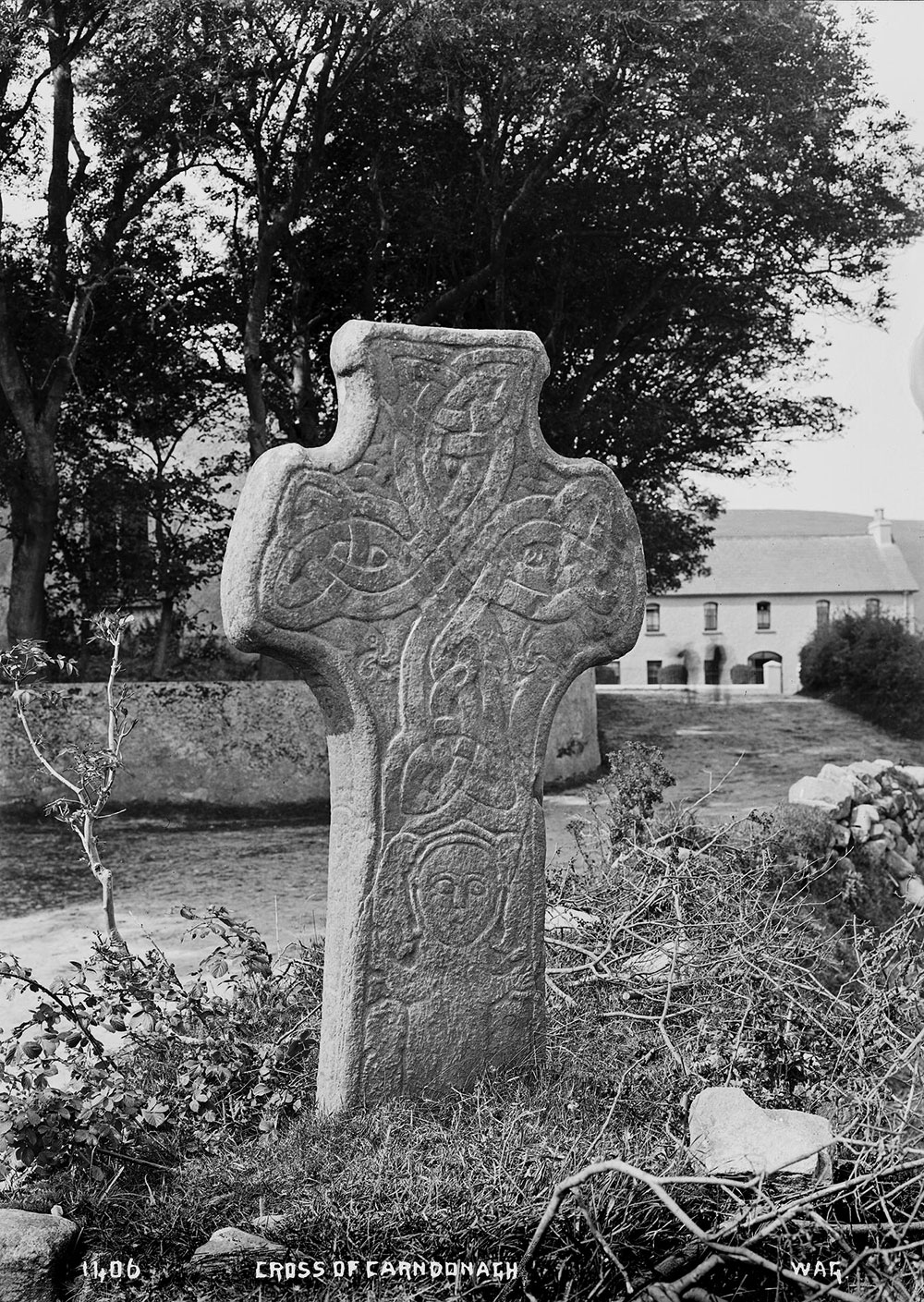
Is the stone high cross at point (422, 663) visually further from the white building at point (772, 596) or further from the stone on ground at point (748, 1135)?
the white building at point (772, 596)

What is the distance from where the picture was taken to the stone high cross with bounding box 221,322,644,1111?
369 centimetres

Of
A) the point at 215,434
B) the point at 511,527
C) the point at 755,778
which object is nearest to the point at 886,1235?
the point at 511,527

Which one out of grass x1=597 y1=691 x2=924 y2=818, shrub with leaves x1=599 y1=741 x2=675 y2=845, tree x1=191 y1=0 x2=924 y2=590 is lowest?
grass x1=597 y1=691 x2=924 y2=818

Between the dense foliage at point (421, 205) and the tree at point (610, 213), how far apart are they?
4 cm

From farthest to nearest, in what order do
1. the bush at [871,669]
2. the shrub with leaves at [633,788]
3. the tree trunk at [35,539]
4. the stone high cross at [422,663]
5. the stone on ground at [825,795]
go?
the bush at [871,669] → the tree trunk at [35,539] → the stone on ground at [825,795] → the shrub with leaves at [633,788] → the stone high cross at [422,663]

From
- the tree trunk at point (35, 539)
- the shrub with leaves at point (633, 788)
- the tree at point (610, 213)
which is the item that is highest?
the tree at point (610, 213)

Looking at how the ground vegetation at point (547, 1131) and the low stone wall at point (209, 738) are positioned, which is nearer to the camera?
the ground vegetation at point (547, 1131)

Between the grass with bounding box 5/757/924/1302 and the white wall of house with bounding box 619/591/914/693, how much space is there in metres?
32.6

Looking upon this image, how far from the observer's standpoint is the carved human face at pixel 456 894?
3.76 meters

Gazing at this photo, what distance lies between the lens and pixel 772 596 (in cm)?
3756

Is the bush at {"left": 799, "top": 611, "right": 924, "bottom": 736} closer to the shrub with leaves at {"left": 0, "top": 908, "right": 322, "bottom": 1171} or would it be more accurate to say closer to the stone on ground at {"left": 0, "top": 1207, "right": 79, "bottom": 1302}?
the shrub with leaves at {"left": 0, "top": 908, "right": 322, "bottom": 1171}

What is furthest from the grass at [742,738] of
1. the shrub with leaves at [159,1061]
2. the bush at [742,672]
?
the bush at [742,672]

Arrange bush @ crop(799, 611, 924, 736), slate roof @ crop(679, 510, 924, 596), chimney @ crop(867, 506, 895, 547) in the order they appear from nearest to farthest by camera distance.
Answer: bush @ crop(799, 611, 924, 736) → slate roof @ crop(679, 510, 924, 596) → chimney @ crop(867, 506, 895, 547)

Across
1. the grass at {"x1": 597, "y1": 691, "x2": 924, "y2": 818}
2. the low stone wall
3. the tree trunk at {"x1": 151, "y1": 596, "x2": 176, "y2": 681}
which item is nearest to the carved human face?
the low stone wall
